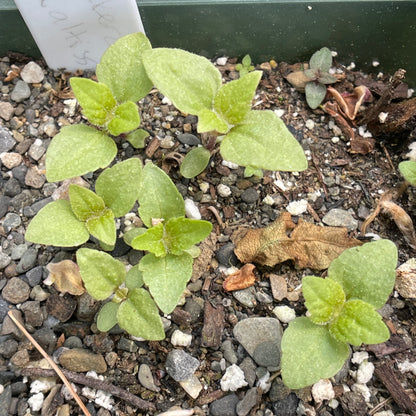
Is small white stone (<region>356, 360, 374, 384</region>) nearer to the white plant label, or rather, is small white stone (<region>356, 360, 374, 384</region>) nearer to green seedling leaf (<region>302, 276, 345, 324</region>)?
green seedling leaf (<region>302, 276, 345, 324</region>)

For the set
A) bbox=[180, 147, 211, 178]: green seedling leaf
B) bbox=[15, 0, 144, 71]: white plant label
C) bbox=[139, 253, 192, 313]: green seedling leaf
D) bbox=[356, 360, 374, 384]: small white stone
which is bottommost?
bbox=[356, 360, 374, 384]: small white stone

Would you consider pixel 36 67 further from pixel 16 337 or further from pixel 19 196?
pixel 16 337

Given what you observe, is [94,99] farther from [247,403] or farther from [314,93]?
[247,403]

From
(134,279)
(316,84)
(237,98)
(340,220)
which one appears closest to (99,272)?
(134,279)

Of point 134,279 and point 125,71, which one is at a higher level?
point 125,71

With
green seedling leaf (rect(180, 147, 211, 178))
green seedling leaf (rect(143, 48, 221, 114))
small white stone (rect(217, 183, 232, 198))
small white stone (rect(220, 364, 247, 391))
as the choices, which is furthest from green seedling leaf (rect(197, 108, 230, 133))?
small white stone (rect(220, 364, 247, 391))

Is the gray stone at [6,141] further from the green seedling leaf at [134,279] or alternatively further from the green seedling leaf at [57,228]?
the green seedling leaf at [134,279]
